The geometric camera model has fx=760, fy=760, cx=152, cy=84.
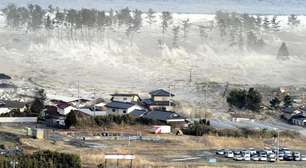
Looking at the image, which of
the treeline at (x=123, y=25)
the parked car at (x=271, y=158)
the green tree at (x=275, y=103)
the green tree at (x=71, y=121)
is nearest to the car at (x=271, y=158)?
the parked car at (x=271, y=158)

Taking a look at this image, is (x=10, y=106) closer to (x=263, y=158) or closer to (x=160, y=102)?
(x=160, y=102)

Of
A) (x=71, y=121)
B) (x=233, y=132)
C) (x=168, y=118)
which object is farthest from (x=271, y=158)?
(x=71, y=121)

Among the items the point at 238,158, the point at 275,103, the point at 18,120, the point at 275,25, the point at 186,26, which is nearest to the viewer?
the point at 238,158

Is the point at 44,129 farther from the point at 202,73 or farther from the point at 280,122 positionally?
the point at 202,73

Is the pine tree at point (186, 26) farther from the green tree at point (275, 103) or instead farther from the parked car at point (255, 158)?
the parked car at point (255, 158)

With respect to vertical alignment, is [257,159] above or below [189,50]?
below

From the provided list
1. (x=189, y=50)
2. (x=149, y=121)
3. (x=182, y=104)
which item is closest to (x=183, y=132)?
(x=149, y=121)

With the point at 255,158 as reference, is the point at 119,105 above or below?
above
